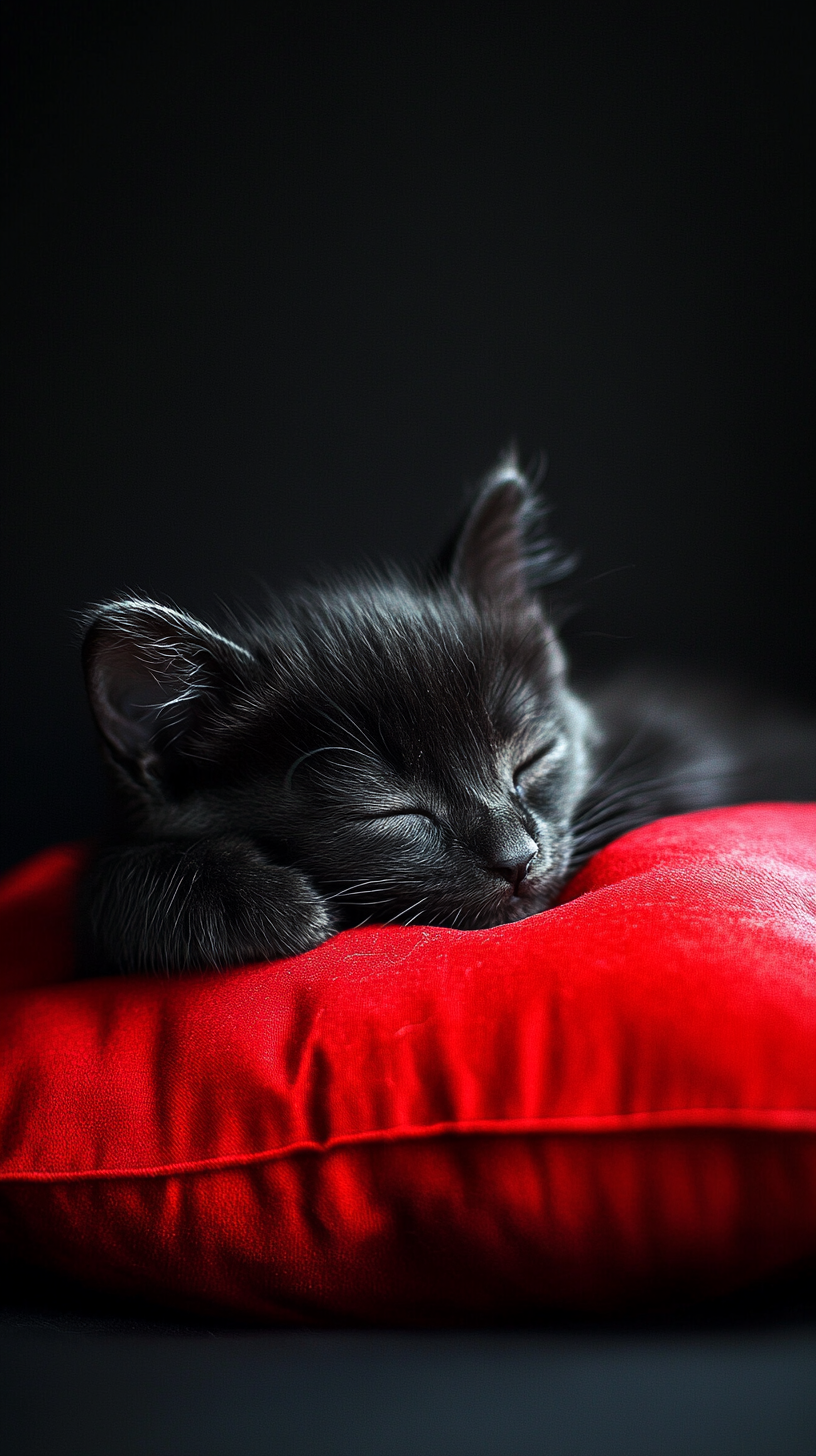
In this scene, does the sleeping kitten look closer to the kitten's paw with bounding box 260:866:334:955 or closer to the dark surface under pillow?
the kitten's paw with bounding box 260:866:334:955

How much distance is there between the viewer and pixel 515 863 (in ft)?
3.79

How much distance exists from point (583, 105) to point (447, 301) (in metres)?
0.51

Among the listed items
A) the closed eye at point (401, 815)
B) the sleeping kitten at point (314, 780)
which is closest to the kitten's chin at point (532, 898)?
the sleeping kitten at point (314, 780)

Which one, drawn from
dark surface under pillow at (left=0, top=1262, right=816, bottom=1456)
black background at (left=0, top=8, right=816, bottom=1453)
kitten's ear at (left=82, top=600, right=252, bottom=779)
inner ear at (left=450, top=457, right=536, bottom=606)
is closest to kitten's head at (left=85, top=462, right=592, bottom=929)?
kitten's ear at (left=82, top=600, right=252, bottom=779)

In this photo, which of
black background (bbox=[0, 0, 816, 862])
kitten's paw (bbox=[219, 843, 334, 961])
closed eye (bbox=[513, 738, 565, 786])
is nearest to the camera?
kitten's paw (bbox=[219, 843, 334, 961])

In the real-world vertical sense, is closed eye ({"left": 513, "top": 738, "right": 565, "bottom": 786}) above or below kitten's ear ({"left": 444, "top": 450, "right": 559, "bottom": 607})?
below

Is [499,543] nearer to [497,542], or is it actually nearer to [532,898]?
[497,542]

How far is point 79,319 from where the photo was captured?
2168mm

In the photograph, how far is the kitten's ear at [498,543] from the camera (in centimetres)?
152

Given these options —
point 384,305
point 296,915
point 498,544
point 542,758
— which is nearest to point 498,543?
point 498,544

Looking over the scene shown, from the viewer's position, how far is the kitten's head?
3.87 ft

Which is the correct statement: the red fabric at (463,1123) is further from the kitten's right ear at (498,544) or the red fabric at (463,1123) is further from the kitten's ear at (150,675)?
the kitten's right ear at (498,544)

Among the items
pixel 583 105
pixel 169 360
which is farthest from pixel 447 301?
pixel 169 360

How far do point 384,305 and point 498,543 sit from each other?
986 mm
